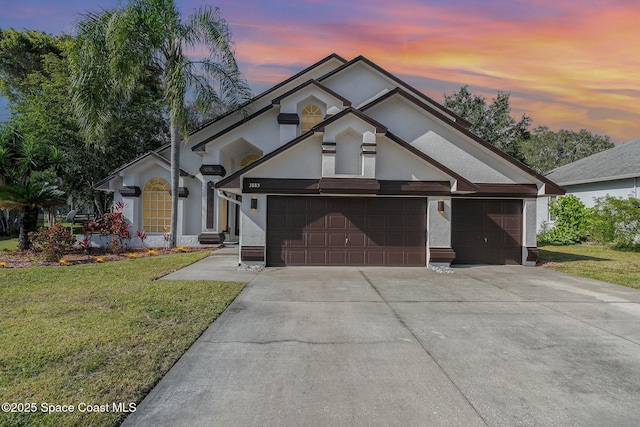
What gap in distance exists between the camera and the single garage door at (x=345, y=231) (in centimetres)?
1188

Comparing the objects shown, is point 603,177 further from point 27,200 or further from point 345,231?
point 27,200

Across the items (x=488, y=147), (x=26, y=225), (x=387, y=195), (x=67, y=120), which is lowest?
(x=26, y=225)

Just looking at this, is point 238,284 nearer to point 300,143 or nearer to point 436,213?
point 300,143

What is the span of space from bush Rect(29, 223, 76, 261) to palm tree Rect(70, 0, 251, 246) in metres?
4.04

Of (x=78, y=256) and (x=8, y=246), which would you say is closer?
(x=78, y=256)

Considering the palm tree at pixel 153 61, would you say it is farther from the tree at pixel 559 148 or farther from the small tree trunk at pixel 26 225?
the tree at pixel 559 148

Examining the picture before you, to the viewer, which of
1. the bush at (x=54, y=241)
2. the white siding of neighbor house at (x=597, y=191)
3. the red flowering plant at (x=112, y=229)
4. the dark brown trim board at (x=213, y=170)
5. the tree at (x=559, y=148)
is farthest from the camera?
the tree at (x=559, y=148)

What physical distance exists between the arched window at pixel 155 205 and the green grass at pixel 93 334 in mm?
7871

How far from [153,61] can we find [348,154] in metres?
9.80

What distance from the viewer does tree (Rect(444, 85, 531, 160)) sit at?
3375 centimetres

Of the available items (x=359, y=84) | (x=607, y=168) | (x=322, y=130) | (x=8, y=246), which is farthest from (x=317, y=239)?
(x=607, y=168)

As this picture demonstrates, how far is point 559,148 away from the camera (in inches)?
1934

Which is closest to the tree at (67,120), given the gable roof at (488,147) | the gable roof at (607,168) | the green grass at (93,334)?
the green grass at (93,334)

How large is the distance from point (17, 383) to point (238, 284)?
5265mm
